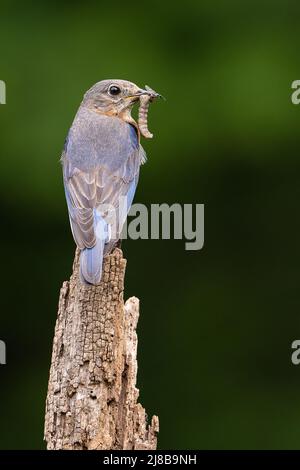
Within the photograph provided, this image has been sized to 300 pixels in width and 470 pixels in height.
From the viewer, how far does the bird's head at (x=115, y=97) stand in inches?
305

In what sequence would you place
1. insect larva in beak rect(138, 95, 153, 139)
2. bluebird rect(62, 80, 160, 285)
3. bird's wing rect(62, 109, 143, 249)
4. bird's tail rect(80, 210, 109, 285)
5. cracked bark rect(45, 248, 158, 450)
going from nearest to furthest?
cracked bark rect(45, 248, 158, 450) → bird's tail rect(80, 210, 109, 285) → bluebird rect(62, 80, 160, 285) → bird's wing rect(62, 109, 143, 249) → insect larva in beak rect(138, 95, 153, 139)

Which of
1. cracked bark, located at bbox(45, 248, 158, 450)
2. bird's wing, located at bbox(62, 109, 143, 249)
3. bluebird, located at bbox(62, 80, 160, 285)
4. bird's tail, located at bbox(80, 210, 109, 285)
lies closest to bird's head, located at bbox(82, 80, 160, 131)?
bluebird, located at bbox(62, 80, 160, 285)

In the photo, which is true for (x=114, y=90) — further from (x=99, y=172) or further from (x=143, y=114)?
(x=99, y=172)

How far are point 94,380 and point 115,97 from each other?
3.08 metres

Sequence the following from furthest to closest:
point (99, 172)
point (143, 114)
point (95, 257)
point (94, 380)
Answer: point (143, 114) → point (99, 172) → point (95, 257) → point (94, 380)

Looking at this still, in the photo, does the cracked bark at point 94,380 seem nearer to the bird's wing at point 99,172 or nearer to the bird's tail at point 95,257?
the bird's tail at point 95,257

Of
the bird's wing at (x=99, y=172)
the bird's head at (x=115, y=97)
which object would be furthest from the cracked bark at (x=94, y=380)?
the bird's head at (x=115, y=97)

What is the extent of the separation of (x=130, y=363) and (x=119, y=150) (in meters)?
2.29

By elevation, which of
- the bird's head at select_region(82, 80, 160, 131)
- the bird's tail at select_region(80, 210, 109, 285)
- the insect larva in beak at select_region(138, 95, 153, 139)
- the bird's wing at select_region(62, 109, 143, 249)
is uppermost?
the bird's head at select_region(82, 80, 160, 131)

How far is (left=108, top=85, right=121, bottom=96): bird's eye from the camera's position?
7.76 m

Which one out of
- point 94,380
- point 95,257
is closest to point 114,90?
point 95,257

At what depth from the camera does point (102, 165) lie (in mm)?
7172

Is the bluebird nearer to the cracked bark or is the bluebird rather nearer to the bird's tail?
the bird's tail

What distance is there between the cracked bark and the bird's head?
Result: 8.20 ft
